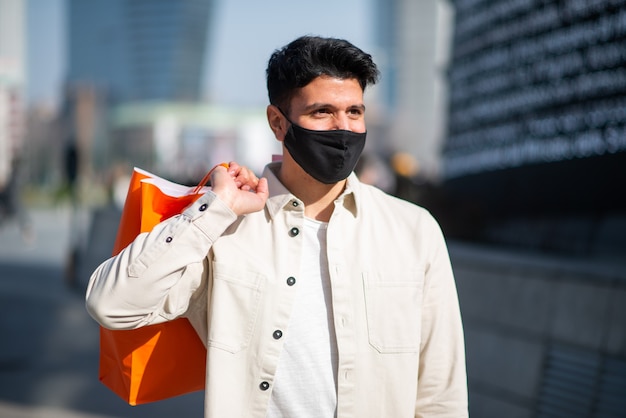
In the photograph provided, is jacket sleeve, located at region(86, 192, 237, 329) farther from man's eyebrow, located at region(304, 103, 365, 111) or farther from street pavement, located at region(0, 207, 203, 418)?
street pavement, located at region(0, 207, 203, 418)

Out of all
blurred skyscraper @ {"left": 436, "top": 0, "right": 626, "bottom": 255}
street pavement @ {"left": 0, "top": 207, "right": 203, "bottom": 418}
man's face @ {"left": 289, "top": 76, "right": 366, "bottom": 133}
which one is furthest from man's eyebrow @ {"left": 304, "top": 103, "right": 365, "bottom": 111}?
blurred skyscraper @ {"left": 436, "top": 0, "right": 626, "bottom": 255}

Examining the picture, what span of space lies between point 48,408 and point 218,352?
153 inches

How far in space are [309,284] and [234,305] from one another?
22 cm

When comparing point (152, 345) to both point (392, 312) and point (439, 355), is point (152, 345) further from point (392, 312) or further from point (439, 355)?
point (439, 355)

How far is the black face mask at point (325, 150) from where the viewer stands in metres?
2.30

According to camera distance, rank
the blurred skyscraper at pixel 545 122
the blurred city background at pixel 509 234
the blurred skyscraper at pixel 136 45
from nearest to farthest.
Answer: the blurred city background at pixel 509 234
the blurred skyscraper at pixel 545 122
the blurred skyscraper at pixel 136 45

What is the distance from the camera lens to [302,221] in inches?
90.7

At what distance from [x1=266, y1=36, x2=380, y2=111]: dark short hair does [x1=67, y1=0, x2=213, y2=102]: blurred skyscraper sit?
134821mm

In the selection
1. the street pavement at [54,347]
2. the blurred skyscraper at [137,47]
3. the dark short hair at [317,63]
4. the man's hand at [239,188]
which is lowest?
the street pavement at [54,347]

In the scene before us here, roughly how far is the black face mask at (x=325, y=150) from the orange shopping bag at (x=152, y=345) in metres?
0.32

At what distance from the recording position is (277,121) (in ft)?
7.97

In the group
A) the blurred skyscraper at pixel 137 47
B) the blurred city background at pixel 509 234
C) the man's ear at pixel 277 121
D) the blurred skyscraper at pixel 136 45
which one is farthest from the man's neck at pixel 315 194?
the blurred skyscraper at pixel 136 45

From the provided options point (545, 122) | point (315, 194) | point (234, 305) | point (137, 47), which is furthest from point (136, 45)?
point (234, 305)

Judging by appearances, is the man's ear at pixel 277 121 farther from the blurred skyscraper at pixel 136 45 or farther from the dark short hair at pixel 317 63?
the blurred skyscraper at pixel 136 45
